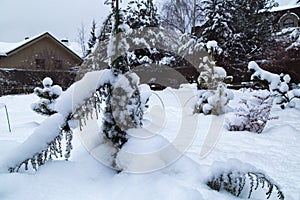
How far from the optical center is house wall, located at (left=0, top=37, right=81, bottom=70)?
1400 cm

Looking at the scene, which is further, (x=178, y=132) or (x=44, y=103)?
(x=44, y=103)

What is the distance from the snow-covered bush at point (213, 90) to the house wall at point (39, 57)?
11.1 m

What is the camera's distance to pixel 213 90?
14.1 feet

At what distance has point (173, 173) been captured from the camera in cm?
144

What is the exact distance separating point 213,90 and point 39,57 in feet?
41.3

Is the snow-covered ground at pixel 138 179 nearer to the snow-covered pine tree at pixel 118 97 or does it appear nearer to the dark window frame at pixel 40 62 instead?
the snow-covered pine tree at pixel 118 97

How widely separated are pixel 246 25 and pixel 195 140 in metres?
10.4

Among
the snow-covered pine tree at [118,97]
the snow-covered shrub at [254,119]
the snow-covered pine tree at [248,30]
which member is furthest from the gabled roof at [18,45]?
the snow-covered pine tree at [118,97]

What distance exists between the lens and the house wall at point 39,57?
1400cm

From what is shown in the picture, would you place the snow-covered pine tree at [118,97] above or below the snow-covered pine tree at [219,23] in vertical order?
below

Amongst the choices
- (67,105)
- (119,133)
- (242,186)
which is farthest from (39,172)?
(242,186)

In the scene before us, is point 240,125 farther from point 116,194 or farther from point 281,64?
point 281,64

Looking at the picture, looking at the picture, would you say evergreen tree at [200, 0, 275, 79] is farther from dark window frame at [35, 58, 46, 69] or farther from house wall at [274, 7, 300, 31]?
dark window frame at [35, 58, 46, 69]

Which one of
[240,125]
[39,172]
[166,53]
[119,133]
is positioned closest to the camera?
[39,172]
